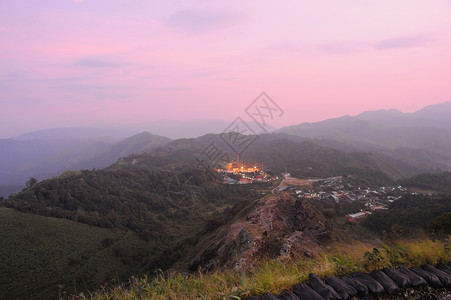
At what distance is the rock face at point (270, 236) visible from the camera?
40.9 feet

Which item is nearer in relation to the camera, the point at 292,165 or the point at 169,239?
the point at 169,239

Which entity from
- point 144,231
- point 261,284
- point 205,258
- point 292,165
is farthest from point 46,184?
point 292,165

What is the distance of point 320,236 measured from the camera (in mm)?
16516

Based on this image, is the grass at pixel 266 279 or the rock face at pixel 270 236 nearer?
the grass at pixel 266 279

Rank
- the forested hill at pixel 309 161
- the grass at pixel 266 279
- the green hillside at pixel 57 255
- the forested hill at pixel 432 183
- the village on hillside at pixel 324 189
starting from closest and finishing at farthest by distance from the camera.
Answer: the grass at pixel 266 279 → the green hillside at pixel 57 255 → the village on hillside at pixel 324 189 → the forested hill at pixel 432 183 → the forested hill at pixel 309 161

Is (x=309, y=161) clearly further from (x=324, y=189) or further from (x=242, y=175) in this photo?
(x=324, y=189)

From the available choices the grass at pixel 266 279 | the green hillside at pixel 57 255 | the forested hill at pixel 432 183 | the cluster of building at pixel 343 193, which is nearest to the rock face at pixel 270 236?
the grass at pixel 266 279

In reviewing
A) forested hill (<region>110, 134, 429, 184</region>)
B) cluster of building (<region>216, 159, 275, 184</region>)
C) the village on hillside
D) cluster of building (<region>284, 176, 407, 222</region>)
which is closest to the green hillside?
the village on hillside

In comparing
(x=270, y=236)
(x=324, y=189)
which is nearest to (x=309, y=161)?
(x=324, y=189)

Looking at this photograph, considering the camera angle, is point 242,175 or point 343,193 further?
point 242,175

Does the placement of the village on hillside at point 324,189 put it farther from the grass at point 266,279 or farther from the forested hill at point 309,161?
the grass at point 266,279

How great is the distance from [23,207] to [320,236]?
160 feet

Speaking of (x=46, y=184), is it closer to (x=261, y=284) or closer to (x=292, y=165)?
(x=261, y=284)

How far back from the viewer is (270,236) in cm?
1518
